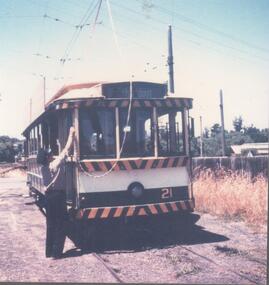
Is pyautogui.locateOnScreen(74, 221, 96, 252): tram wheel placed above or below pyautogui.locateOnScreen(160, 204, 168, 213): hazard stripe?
below

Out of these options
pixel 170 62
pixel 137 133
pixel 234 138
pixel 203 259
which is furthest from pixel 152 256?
pixel 234 138

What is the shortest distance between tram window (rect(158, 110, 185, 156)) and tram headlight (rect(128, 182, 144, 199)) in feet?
2.65

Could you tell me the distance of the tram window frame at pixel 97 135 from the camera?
22.1ft

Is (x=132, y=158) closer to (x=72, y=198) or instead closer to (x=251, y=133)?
(x=72, y=198)

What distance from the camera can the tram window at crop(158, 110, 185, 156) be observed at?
720cm

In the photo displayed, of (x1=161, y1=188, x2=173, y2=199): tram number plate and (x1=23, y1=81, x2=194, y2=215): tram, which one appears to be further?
(x1=161, y1=188, x2=173, y2=199): tram number plate

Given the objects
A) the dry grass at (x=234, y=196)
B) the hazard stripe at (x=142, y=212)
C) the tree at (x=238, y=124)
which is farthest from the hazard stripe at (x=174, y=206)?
the tree at (x=238, y=124)

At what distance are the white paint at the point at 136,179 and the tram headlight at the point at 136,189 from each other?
0.06 metres

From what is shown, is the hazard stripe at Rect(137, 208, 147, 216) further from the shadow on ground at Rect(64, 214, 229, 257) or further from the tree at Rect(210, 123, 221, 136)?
the tree at Rect(210, 123, 221, 136)

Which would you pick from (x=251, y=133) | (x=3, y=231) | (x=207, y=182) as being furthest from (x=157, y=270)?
(x=251, y=133)

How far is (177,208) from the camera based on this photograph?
22.8 feet

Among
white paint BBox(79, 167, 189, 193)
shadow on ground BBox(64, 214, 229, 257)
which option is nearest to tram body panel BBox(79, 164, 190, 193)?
white paint BBox(79, 167, 189, 193)

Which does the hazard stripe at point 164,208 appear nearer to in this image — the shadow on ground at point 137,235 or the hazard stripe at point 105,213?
the shadow on ground at point 137,235

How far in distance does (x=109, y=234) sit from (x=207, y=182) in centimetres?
487
